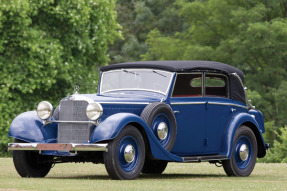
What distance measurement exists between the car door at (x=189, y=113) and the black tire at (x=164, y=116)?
0.34m

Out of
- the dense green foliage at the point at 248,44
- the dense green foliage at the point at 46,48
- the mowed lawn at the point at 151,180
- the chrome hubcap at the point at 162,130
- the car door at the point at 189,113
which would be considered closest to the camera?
→ the mowed lawn at the point at 151,180

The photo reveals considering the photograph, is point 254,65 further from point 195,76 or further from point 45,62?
point 195,76

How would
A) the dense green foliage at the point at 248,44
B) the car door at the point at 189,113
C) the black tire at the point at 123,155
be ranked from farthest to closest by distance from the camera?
the dense green foliage at the point at 248,44 → the car door at the point at 189,113 → the black tire at the point at 123,155

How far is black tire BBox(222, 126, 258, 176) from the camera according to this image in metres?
13.2

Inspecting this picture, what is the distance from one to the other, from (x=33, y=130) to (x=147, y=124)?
188 centimetres

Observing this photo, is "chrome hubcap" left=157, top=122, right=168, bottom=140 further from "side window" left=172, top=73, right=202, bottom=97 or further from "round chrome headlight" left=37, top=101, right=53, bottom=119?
"round chrome headlight" left=37, top=101, right=53, bottom=119

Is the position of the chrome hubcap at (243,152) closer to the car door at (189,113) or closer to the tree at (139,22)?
the car door at (189,113)

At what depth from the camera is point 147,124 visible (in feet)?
37.8

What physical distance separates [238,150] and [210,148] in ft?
2.21

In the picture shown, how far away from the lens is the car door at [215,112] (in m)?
12.9

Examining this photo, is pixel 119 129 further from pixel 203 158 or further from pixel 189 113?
pixel 203 158

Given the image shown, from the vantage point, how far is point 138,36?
5141 cm

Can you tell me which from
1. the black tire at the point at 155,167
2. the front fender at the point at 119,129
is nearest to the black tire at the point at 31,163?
the front fender at the point at 119,129

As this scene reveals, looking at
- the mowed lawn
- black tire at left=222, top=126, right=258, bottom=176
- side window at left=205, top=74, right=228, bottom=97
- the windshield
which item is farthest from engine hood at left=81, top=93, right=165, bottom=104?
black tire at left=222, top=126, right=258, bottom=176
